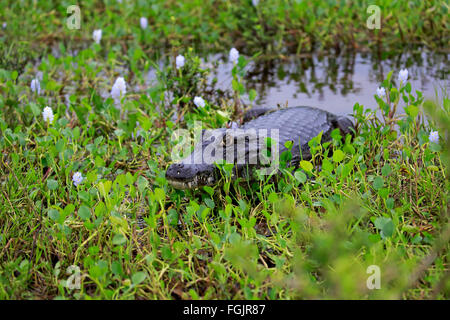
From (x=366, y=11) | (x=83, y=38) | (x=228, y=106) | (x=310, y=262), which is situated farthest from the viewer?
(x=83, y=38)

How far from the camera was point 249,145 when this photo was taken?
133 inches

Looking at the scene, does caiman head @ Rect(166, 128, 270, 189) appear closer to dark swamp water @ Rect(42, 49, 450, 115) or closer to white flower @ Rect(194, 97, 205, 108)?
white flower @ Rect(194, 97, 205, 108)

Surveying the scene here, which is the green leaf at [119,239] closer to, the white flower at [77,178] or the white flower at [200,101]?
the white flower at [77,178]

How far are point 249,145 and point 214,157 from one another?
0.82 ft

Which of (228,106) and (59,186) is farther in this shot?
(228,106)

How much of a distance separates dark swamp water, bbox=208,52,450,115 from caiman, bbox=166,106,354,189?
34.4 inches

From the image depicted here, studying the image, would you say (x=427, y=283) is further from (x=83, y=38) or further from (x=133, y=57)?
(x=83, y=38)

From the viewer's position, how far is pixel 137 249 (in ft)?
9.31

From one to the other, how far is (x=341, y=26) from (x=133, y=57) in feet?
7.91

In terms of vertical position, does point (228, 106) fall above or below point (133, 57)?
below

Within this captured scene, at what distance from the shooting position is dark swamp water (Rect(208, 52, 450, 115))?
4.95m

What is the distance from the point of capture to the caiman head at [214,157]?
3053 mm
